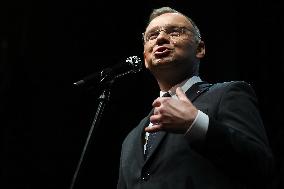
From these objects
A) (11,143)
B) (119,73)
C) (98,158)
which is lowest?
(98,158)

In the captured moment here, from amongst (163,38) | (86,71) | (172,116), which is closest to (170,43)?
(163,38)

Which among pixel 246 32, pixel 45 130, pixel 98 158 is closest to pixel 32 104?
pixel 45 130

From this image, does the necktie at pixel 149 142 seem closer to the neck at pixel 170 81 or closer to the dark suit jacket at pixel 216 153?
the dark suit jacket at pixel 216 153

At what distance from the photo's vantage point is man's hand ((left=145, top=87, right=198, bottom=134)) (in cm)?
154

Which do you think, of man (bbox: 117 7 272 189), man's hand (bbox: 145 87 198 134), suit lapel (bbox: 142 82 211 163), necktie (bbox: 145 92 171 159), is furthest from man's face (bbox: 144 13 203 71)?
man's hand (bbox: 145 87 198 134)

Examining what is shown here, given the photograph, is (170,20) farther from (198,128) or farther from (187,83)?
(198,128)

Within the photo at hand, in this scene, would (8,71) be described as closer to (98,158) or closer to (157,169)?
(98,158)

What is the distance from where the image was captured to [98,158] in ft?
12.6

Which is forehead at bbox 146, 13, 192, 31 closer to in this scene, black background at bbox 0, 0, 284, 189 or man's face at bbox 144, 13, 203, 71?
man's face at bbox 144, 13, 203, 71

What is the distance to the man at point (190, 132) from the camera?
156cm

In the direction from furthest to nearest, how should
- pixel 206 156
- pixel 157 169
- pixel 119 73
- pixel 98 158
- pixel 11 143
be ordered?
pixel 98 158
pixel 11 143
pixel 119 73
pixel 157 169
pixel 206 156

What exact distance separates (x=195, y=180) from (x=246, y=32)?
2447 mm

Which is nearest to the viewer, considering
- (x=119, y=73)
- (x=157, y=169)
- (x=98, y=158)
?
(x=157, y=169)

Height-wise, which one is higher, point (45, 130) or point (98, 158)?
point (45, 130)
